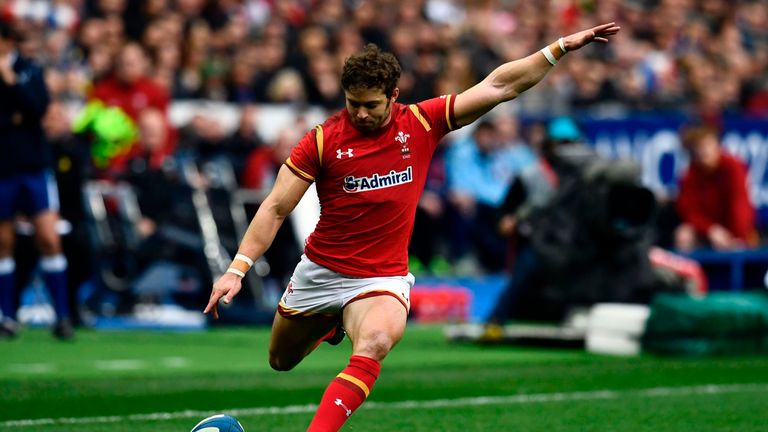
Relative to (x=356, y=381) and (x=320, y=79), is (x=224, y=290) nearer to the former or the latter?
(x=356, y=381)

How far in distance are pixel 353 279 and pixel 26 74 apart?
22.3 ft

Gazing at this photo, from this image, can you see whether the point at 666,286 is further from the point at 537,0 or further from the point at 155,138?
the point at 537,0

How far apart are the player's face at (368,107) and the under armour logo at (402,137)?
14cm

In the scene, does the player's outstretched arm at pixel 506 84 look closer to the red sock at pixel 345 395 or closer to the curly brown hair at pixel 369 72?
the curly brown hair at pixel 369 72

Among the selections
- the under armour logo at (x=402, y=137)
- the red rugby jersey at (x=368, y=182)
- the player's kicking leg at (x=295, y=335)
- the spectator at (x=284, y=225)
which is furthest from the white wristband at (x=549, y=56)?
the spectator at (x=284, y=225)

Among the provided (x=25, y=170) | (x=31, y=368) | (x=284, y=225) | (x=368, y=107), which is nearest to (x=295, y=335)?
(x=368, y=107)

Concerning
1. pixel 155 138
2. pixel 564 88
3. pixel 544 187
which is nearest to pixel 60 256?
pixel 155 138

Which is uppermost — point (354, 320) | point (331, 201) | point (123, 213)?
point (331, 201)

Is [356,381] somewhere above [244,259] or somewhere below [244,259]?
below

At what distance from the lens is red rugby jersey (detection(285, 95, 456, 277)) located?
759cm

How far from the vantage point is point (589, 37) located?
7.66 m

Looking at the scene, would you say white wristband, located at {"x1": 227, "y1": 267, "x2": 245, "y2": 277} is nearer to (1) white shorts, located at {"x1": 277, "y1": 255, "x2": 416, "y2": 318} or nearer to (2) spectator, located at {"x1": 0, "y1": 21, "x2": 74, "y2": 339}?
(1) white shorts, located at {"x1": 277, "y1": 255, "x2": 416, "y2": 318}

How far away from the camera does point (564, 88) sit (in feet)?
74.2

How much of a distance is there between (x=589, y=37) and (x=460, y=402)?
3.22 m
